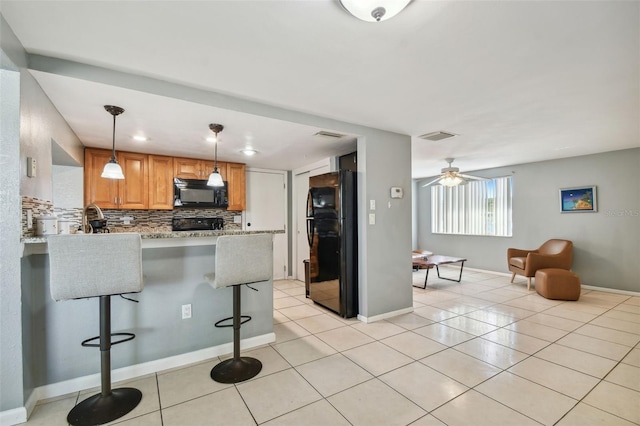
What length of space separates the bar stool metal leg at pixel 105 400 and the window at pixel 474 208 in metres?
6.50

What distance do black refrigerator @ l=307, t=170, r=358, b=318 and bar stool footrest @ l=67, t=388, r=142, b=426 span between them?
2.17 meters

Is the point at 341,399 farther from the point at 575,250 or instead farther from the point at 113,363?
the point at 575,250

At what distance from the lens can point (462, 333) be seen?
10.0 feet

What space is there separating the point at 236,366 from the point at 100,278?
117 cm

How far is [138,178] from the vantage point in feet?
13.3

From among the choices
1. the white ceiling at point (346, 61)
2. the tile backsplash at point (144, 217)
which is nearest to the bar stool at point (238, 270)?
the white ceiling at point (346, 61)

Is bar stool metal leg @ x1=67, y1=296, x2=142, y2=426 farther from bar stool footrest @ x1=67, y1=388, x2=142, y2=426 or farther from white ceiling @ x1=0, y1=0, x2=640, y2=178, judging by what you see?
white ceiling @ x1=0, y1=0, x2=640, y2=178

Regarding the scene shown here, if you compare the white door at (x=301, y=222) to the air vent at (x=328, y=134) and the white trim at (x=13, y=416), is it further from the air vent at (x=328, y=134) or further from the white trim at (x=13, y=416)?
the white trim at (x=13, y=416)

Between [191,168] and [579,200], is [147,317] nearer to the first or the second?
[191,168]

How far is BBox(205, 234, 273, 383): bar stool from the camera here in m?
2.15


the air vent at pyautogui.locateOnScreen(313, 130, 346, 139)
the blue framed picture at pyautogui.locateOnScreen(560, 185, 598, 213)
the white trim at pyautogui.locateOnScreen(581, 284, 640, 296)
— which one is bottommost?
the white trim at pyautogui.locateOnScreen(581, 284, 640, 296)

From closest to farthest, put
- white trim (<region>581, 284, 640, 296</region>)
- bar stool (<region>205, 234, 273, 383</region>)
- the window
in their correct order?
bar stool (<region>205, 234, 273, 383</region>) → white trim (<region>581, 284, 640, 296</region>) → the window

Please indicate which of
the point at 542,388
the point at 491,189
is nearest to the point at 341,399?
Result: the point at 542,388

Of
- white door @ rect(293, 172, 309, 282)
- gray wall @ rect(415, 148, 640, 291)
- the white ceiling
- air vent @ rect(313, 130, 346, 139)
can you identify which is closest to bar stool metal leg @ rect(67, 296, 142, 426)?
the white ceiling
